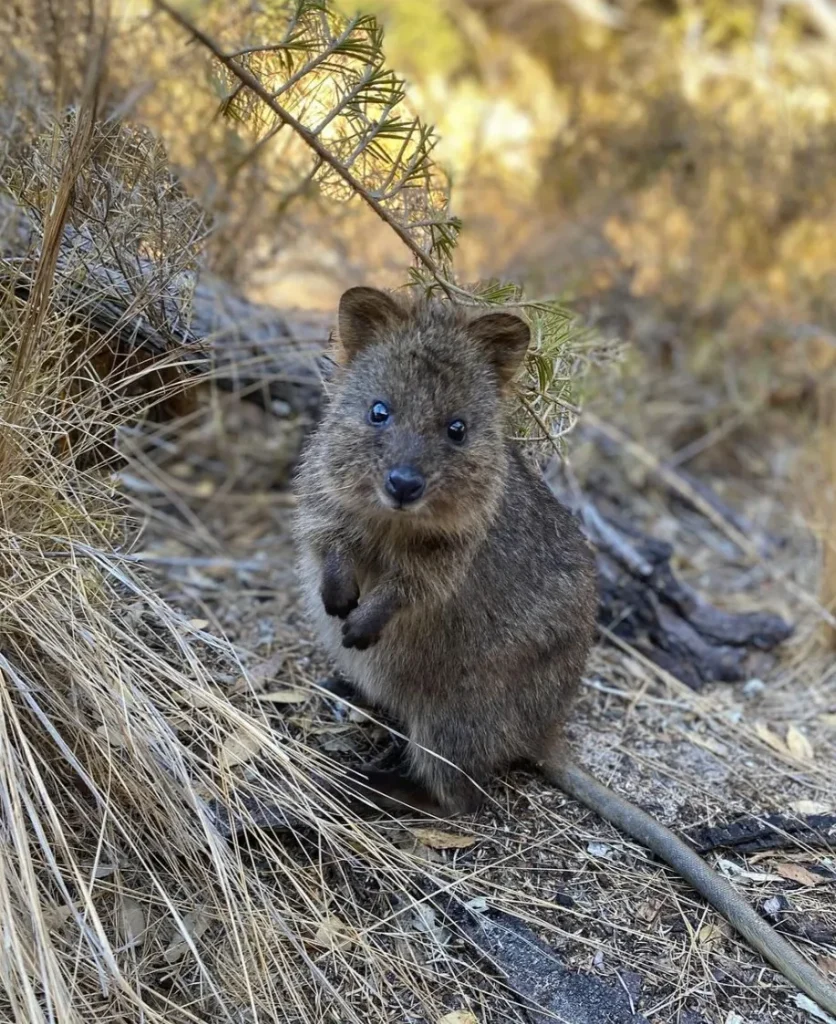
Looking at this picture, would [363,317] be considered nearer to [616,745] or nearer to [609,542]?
[616,745]

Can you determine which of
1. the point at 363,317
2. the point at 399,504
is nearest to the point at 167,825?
the point at 399,504

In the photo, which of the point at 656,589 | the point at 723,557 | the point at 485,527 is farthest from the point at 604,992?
the point at 723,557

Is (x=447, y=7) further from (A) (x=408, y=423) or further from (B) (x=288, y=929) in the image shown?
(B) (x=288, y=929)

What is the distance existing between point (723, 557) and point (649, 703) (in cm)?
207

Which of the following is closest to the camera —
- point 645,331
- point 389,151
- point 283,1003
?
point 283,1003

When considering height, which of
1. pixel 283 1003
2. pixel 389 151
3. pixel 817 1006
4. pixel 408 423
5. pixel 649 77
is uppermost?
pixel 649 77

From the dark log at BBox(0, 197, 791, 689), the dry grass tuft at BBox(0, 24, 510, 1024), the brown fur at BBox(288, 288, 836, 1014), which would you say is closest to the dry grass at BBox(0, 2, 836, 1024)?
the dry grass tuft at BBox(0, 24, 510, 1024)

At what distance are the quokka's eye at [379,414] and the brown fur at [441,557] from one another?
0.07 feet

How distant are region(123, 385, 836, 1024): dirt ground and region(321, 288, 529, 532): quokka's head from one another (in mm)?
967

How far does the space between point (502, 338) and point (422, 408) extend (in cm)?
38

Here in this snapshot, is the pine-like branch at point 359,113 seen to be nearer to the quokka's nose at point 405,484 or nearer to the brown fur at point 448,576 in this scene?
the brown fur at point 448,576

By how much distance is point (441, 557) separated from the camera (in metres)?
3.25

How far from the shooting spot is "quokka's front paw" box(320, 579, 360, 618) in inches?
132

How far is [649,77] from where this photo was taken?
911 centimetres
